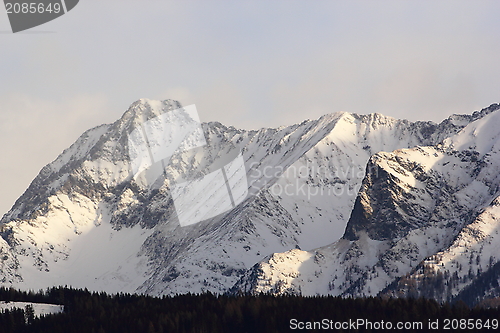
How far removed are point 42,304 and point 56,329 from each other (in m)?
20.0

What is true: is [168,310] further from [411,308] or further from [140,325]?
[411,308]

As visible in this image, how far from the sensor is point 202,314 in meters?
159

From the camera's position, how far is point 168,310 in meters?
164

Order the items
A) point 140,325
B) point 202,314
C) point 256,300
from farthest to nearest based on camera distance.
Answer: point 256,300, point 202,314, point 140,325

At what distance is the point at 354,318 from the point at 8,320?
61.3 m

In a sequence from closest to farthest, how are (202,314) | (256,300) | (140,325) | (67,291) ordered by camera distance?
(140,325), (202,314), (256,300), (67,291)

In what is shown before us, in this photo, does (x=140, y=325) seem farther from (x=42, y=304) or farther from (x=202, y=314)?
(x=42, y=304)

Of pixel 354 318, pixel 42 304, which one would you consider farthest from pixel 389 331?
pixel 42 304

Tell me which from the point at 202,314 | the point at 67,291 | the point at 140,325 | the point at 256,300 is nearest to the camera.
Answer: the point at 140,325

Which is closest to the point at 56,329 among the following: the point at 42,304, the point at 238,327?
the point at 42,304

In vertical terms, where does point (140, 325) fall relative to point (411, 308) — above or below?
above

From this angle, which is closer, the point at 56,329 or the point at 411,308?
the point at 56,329

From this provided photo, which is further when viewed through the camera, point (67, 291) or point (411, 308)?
point (67, 291)

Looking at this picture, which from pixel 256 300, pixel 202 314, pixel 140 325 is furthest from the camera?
pixel 256 300
